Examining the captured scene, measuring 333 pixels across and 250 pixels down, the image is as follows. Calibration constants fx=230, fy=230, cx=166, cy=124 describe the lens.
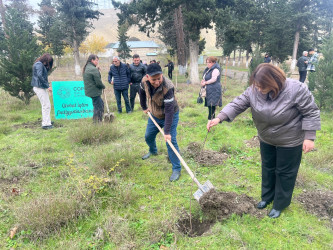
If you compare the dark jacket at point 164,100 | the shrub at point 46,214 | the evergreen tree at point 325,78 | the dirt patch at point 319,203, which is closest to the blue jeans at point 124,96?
the dark jacket at point 164,100

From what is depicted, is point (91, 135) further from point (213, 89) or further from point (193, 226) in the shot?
point (193, 226)

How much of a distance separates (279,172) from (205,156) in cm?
178

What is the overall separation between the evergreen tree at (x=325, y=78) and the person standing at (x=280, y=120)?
19.2ft

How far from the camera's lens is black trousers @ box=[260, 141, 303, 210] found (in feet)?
7.88

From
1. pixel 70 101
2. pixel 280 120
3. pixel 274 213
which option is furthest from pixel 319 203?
pixel 70 101

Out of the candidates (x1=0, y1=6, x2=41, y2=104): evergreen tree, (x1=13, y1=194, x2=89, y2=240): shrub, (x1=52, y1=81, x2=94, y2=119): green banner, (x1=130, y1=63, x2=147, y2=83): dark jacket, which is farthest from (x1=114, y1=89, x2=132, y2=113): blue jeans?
(x1=13, y1=194, x2=89, y2=240): shrub

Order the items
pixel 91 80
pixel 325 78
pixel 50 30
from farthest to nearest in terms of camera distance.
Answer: pixel 50 30 < pixel 325 78 < pixel 91 80

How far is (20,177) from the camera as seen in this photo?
3.56 m

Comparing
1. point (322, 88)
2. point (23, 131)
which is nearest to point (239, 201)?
point (23, 131)

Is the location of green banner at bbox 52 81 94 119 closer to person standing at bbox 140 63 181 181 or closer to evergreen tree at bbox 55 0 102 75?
person standing at bbox 140 63 181 181

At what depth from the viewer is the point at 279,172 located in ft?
8.25

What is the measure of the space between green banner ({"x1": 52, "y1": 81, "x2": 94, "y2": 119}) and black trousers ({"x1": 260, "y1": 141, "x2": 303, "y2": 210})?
5780 mm

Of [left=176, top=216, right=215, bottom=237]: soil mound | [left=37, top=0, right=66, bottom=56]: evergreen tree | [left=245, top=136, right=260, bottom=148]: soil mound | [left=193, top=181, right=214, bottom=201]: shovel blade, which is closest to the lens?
[left=176, top=216, right=215, bottom=237]: soil mound

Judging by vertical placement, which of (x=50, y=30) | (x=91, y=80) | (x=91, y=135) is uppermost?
(x=50, y=30)
